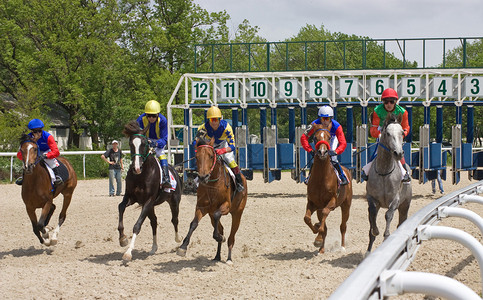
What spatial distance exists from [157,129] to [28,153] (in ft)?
5.73

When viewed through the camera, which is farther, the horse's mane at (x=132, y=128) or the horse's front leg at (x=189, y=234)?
the horse's mane at (x=132, y=128)

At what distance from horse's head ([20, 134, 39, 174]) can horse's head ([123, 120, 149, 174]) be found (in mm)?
1379

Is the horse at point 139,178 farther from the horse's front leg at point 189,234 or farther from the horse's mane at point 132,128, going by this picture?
the horse's front leg at point 189,234

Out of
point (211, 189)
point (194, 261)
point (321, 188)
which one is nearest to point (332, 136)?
point (321, 188)

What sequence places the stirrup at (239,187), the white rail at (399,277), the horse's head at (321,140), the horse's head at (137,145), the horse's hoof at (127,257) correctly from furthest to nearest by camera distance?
the stirrup at (239,187) → the horse's head at (137,145) → the horse's head at (321,140) → the horse's hoof at (127,257) → the white rail at (399,277)

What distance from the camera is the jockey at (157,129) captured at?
821cm

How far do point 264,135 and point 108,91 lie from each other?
752 inches

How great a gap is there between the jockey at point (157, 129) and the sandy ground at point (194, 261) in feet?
2.57

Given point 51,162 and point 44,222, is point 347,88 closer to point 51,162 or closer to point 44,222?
point 51,162

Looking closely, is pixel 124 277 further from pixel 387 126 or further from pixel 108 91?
pixel 108 91

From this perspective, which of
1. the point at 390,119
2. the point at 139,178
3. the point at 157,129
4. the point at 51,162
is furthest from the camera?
the point at 51,162

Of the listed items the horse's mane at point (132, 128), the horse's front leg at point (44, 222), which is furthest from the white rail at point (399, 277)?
the horse's front leg at point (44, 222)

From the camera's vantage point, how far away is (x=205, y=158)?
23.0 feet

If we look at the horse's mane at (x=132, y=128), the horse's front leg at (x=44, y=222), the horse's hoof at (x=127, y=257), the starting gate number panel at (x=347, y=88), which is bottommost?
the horse's hoof at (x=127, y=257)
